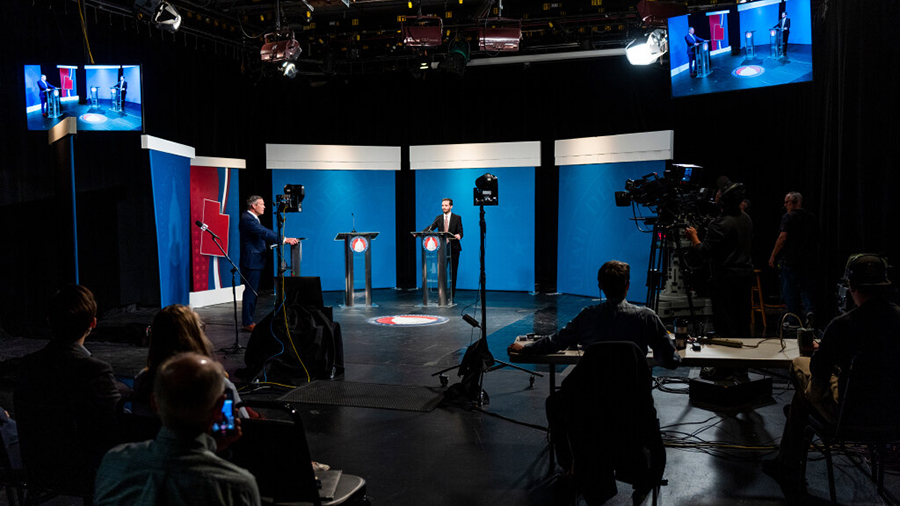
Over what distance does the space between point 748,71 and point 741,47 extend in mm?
218

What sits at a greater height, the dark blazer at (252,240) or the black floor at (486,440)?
the dark blazer at (252,240)

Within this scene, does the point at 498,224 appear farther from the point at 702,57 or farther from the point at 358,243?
the point at 702,57

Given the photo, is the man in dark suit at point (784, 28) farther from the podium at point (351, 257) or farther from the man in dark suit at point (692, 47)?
the podium at point (351, 257)

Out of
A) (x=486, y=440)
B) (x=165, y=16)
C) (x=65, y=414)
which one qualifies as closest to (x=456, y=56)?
(x=165, y=16)

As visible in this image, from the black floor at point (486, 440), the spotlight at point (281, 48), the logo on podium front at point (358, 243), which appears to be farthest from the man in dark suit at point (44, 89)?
the logo on podium front at point (358, 243)

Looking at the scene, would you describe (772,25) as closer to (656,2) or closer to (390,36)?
(656,2)

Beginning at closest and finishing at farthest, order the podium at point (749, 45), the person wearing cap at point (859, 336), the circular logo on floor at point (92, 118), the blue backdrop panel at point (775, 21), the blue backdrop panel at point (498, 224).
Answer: the person wearing cap at point (859, 336)
the blue backdrop panel at point (775, 21)
the podium at point (749, 45)
the circular logo on floor at point (92, 118)
the blue backdrop panel at point (498, 224)

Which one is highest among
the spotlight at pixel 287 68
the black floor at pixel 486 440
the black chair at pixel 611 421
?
the spotlight at pixel 287 68

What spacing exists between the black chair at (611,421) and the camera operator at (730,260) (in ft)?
8.75

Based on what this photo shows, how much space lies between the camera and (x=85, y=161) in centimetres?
801

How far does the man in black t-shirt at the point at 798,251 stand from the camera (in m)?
6.59

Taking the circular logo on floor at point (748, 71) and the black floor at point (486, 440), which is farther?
the circular logo on floor at point (748, 71)

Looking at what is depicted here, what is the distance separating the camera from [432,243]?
9.49 metres

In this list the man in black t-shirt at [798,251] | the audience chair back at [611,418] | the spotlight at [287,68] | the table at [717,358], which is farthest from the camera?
the spotlight at [287,68]
